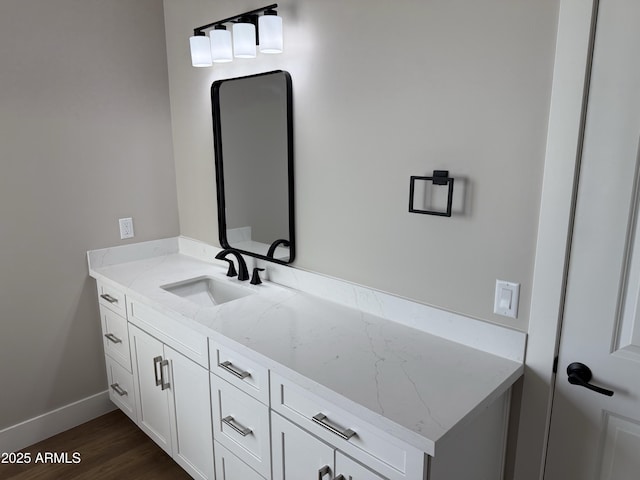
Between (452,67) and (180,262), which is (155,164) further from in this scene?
(452,67)

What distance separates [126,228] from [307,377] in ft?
5.87

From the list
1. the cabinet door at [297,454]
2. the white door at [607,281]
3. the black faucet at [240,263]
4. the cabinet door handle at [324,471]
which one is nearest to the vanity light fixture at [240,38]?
the black faucet at [240,263]

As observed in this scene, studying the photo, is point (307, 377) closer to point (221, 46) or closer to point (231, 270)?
point (231, 270)

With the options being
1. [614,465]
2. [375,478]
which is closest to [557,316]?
[614,465]

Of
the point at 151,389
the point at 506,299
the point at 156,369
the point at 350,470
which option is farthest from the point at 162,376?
the point at 506,299

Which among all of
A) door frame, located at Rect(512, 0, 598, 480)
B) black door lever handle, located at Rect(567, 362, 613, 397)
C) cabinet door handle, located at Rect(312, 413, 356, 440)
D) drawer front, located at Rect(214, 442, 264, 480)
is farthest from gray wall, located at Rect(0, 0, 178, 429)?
black door lever handle, located at Rect(567, 362, 613, 397)

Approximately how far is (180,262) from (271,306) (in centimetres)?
99

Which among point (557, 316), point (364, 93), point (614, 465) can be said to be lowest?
point (614, 465)

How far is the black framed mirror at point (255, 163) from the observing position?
6.84 ft

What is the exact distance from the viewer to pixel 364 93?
1729 millimetres

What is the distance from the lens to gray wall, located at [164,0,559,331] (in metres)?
1.36

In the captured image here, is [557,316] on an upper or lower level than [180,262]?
upper

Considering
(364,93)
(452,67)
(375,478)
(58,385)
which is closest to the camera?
(375,478)

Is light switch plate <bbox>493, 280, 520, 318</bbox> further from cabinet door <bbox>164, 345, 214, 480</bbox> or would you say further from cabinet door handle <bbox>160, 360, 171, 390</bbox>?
cabinet door handle <bbox>160, 360, 171, 390</bbox>
